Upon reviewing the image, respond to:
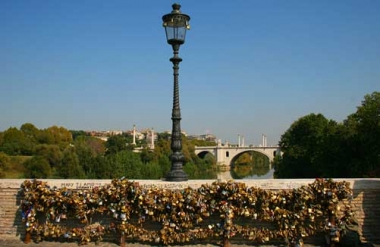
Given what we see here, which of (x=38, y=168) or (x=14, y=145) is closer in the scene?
(x=38, y=168)

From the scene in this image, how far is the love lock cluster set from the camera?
7.70 metres

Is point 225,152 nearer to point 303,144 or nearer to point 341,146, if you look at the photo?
point 303,144

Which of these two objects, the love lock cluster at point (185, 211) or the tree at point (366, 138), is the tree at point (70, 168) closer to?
the tree at point (366, 138)

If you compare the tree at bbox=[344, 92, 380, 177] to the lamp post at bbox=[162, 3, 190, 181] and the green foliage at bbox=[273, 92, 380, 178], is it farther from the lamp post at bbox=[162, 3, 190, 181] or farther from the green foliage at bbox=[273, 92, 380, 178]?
the lamp post at bbox=[162, 3, 190, 181]

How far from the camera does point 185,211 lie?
7.89 m

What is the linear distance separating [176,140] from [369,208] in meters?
4.57

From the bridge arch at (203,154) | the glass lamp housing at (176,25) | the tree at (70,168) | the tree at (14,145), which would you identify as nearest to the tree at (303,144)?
the tree at (70,168)

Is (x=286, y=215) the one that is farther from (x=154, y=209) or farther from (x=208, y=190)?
(x=154, y=209)

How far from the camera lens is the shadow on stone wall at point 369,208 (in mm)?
7758

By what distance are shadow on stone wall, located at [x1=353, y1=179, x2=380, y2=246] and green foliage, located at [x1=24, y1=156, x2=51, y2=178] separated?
3978 centimetres

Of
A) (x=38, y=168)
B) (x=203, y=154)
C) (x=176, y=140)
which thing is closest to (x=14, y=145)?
(x=38, y=168)

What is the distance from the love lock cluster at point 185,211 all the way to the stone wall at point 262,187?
0.18m

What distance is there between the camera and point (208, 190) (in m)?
7.89

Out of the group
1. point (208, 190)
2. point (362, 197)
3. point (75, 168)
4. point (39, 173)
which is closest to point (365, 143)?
point (362, 197)
